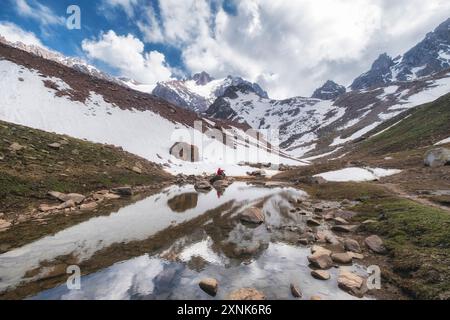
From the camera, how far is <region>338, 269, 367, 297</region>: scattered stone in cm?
1171

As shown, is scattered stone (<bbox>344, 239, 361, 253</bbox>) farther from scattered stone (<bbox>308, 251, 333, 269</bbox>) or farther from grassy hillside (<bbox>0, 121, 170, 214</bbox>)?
grassy hillside (<bbox>0, 121, 170, 214</bbox>)

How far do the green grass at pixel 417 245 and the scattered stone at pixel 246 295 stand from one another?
6.50 m

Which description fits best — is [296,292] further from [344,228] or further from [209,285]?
[344,228]

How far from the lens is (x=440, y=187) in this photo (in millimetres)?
29969

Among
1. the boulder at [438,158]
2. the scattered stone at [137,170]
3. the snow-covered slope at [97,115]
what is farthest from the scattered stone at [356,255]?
→ the snow-covered slope at [97,115]

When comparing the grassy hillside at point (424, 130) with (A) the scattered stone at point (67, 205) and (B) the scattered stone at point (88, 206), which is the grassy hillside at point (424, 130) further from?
(A) the scattered stone at point (67, 205)

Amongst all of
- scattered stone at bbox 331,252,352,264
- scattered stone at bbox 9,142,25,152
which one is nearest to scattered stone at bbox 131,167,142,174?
scattered stone at bbox 9,142,25,152

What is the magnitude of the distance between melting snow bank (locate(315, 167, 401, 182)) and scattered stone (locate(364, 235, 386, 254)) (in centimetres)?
3028

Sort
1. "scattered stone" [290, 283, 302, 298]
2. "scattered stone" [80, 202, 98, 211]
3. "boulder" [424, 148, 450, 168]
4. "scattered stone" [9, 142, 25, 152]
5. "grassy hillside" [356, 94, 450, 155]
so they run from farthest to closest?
1. "grassy hillside" [356, 94, 450, 155]
2. "boulder" [424, 148, 450, 168]
3. "scattered stone" [9, 142, 25, 152]
4. "scattered stone" [80, 202, 98, 211]
5. "scattered stone" [290, 283, 302, 298]

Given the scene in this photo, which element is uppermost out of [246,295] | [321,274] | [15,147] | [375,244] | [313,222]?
[15,147]

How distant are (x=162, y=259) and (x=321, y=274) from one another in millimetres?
8189

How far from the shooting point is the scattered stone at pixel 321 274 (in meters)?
12.8

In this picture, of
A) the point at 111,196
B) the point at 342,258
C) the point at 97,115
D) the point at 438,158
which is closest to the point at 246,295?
the point at 342,258

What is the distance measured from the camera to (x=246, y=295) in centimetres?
1114
